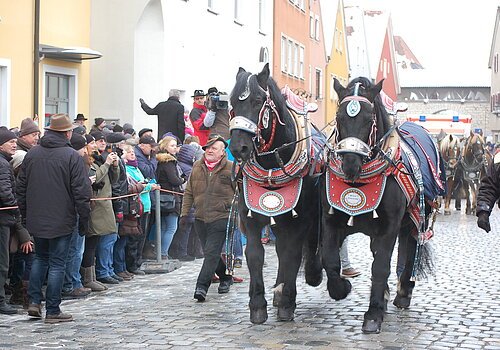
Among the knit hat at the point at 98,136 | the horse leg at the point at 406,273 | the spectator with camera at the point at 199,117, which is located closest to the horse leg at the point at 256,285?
the horse leg at the point at 406,273

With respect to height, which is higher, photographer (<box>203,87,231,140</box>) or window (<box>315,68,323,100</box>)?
window (<box>315,68,323,100</box>)

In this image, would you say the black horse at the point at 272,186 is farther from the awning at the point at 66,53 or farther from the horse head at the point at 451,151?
the horse head at the point at 451,151

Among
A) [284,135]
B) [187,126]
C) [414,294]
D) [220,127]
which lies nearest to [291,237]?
[284,135]

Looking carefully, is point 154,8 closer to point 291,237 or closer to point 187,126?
point 187,126

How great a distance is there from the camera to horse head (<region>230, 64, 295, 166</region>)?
8859 mm

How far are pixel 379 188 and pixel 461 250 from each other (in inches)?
315

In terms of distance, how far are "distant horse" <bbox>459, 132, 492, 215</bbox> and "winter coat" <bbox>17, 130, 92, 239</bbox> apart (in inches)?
717

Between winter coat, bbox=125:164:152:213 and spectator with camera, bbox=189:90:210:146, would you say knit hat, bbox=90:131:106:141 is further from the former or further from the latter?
spectator with camera, bbox=189:90:210:146

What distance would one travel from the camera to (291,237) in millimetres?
9719

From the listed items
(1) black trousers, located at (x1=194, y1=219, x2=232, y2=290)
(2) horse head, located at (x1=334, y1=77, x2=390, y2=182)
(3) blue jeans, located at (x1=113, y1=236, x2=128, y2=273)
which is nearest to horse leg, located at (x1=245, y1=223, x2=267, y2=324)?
(2) horse head, located at (x1=334, y1=77, x2=390, y2=182)

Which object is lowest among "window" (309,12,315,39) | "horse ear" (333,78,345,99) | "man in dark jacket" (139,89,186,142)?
"man in dark jacket" (139,89,186,142)

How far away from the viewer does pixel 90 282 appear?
11.9 meters

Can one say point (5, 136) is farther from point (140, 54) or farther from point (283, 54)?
point (283, 54)

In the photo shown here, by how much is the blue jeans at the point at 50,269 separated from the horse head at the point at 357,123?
2.68 m
